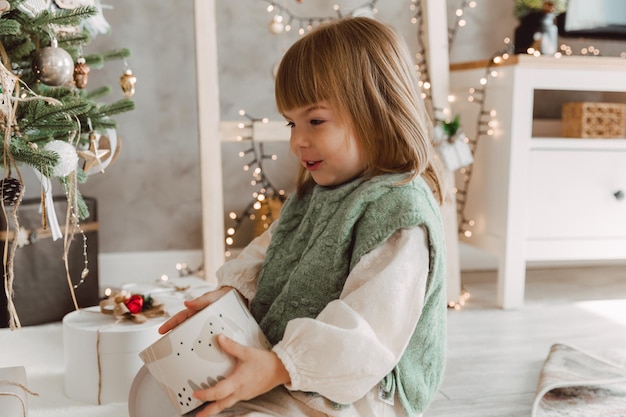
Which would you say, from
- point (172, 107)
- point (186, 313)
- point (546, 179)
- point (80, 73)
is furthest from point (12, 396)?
point (546, 179)

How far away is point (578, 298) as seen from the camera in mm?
2088

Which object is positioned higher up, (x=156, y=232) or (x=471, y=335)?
(x=156, y=232)

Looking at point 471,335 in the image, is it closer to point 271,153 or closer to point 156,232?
point 271,153

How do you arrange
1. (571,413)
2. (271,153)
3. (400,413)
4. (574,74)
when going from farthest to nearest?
(271,153) → (574,74) → (571,413) → (400,413)

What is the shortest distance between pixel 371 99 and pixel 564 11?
1520mm

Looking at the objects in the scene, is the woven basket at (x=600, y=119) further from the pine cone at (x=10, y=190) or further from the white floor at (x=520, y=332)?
the pine cone at (x=10, y=190)

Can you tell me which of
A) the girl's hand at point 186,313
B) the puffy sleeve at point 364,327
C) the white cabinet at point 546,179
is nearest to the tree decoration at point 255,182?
the white cabinet at point 546,179

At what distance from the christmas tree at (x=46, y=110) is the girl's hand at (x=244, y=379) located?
0.29m

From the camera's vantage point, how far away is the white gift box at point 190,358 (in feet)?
2.46

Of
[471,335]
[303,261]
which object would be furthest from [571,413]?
[303,261]

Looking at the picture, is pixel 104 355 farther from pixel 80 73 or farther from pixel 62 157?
pixel 80 73

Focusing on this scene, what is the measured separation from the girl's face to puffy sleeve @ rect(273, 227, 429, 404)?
139 mm

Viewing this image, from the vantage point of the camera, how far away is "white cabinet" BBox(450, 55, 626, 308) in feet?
6.17

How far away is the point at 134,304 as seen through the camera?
1.31 metres
